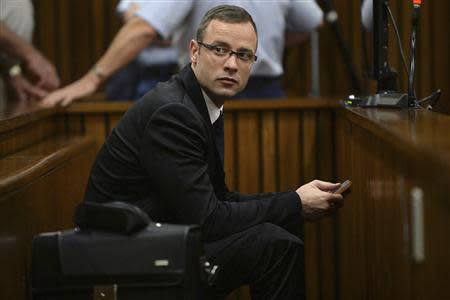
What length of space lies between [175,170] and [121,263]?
0.40m

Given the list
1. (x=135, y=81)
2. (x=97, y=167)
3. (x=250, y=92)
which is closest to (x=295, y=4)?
(x=250, y=92)

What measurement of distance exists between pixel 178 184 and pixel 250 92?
1.93m

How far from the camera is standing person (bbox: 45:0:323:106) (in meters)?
4.48

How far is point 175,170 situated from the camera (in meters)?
2.87

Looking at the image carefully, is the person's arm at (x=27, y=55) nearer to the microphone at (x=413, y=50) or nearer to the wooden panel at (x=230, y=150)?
the wooden panel at (x=230, y=150)

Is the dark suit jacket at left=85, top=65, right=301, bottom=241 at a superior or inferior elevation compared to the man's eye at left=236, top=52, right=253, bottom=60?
inferior

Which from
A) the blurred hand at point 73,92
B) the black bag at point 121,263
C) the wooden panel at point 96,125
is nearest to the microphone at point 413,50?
the black bag at point 121,263

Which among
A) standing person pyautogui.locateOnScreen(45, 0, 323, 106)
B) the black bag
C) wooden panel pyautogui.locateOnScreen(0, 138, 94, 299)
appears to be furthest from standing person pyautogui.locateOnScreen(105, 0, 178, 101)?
the black bag

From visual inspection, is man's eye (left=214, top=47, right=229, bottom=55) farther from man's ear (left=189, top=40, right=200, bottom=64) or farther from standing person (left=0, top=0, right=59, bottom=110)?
standing person (left=0, top=0, right=59, bottom=110)

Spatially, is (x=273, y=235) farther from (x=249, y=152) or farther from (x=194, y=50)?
(x=249, y=152)

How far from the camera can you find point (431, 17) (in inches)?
228

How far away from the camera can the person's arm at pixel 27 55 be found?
16.1 ft

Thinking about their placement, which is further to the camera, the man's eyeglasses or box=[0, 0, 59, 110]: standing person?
box=[0, 0, 59, 110]: standing person

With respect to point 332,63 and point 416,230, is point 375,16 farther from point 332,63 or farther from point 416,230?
point 332,63
